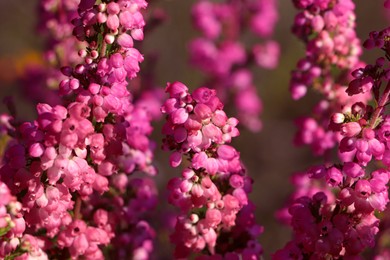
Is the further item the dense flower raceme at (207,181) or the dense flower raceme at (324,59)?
the dense flower raceme at (324,59)

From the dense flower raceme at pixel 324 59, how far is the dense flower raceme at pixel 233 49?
1.82m

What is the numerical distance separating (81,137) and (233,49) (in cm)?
341

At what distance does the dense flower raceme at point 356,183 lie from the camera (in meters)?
2.43

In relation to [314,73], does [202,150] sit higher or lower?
lower

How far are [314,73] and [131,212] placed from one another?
1100 millimetres

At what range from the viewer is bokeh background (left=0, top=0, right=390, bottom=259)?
6.91 meters

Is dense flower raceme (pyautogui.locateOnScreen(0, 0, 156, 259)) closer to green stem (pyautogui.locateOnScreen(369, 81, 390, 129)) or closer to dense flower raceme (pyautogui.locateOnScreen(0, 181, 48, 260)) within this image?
dense flower raceme (pyautogui.locateOnScreen(0, 181, 48, 260))

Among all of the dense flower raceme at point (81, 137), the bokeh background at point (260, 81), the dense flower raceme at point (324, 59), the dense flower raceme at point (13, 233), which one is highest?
the bokeh background at point (260, 81)

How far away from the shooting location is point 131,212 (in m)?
3.09

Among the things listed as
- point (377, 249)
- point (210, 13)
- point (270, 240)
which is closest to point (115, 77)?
point (377, 249)

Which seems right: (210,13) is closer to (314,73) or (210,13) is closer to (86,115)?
(314,73)

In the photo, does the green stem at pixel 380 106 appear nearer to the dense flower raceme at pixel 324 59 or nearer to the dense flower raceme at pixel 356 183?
the dense flower raceme at pixel 356 183

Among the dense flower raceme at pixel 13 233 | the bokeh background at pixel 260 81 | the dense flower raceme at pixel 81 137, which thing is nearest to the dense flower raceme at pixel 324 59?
the dense flower raceme at pixel 81 137

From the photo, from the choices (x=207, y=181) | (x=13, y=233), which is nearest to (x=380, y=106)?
(x=207, y=181)
